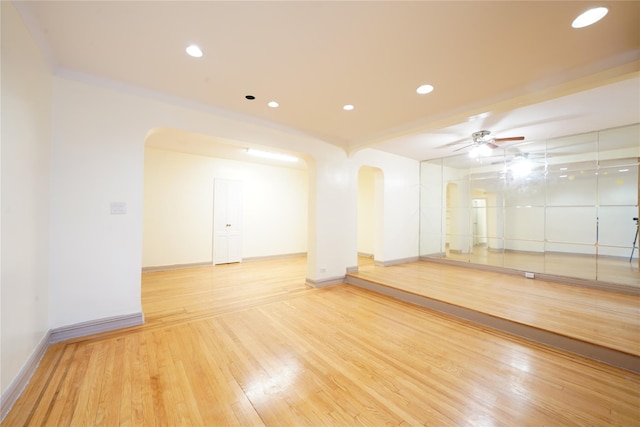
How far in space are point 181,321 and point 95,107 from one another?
8.78ft

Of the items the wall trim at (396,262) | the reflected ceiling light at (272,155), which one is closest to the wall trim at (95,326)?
the reflected ceiling light at (272,155)

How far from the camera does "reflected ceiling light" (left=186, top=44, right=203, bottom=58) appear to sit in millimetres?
2174

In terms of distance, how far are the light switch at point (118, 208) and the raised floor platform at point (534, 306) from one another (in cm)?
384

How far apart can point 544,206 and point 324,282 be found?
4833 millimetres

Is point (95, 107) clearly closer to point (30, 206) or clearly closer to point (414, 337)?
point (30, 206)

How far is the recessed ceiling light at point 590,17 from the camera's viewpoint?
1.75 metres

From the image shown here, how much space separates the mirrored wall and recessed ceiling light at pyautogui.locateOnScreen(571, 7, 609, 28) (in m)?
3.61

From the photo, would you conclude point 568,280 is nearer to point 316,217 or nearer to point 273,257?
point 316,217

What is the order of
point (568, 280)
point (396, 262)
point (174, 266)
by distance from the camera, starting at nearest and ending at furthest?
1. point (568, 280)
2. point (174, 266)
3. point (396, 262)

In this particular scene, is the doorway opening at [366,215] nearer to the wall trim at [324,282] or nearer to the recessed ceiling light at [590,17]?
the wall trim at [324,282]

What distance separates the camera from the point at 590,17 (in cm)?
182

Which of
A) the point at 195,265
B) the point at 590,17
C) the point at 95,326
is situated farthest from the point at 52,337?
the point at 590,17

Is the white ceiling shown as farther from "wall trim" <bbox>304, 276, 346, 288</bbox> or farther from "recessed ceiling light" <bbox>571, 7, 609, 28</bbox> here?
"wall trim" <bbox>304, 276, 346, 288</bbox>

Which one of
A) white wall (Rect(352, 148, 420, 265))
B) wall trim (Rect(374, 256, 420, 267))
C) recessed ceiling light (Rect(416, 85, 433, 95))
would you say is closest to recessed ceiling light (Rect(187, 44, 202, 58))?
recessed ceiling light (Rect(416, 85, 433, 95))
